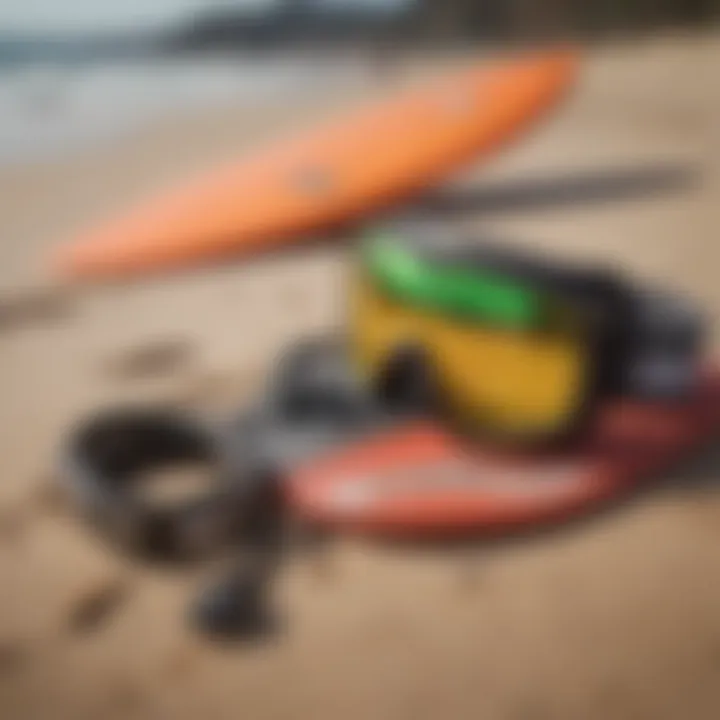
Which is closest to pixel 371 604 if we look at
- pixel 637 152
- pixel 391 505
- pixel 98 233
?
pixel 391 505

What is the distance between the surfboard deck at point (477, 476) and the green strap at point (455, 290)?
0.12 feet

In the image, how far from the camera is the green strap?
0.37 meters

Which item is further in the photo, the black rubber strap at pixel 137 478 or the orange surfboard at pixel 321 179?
the orange surfboard at pixel 321 179

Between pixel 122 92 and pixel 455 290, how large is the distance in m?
0.45

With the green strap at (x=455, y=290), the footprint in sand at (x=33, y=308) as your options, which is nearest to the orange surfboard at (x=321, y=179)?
the footprint in sand at (x=33, y=308)

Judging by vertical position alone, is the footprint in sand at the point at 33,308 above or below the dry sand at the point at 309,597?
above

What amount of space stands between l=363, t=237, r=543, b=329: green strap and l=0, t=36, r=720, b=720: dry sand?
0.19 ft

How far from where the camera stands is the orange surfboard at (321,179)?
540 millimetres

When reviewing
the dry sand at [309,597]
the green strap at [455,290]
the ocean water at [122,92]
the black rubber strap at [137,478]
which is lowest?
the dry sand at [309,597]

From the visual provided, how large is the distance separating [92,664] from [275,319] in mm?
193

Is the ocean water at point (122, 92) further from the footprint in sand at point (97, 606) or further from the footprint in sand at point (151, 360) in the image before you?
the footprint in sand at point (97, 606)

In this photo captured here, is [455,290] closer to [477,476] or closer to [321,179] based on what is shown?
[477,476]

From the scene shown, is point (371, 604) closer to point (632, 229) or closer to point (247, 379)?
point (247, 379)

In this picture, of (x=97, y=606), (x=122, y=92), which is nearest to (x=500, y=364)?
(x=97, y=606)
